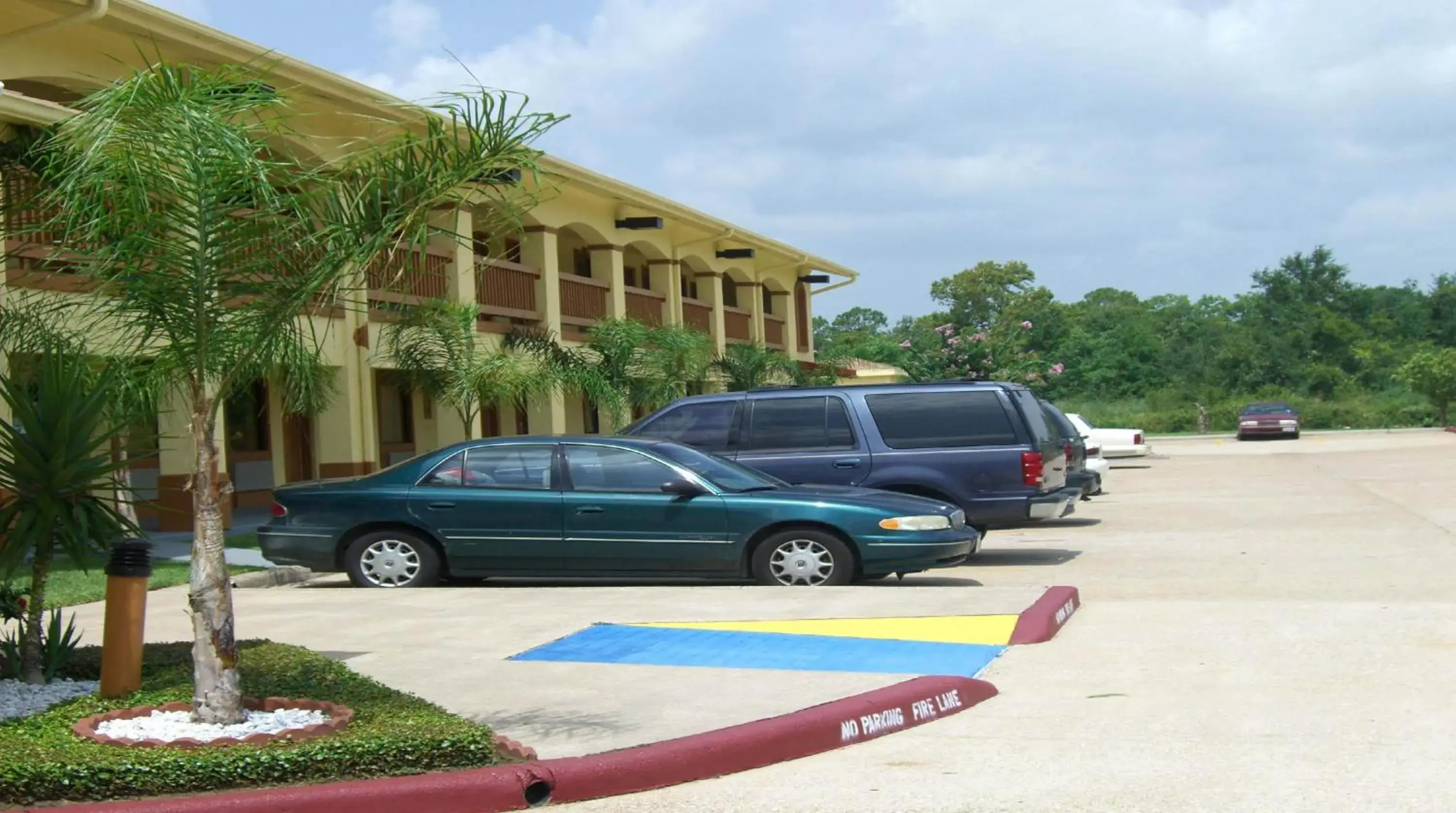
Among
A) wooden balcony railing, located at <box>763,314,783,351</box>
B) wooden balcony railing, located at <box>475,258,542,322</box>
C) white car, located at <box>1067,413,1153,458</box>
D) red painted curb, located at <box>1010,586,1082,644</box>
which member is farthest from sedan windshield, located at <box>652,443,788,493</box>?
wooden balcony railing, located at <box>763,314,783,351</box>

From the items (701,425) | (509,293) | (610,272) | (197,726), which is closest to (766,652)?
(197,726)

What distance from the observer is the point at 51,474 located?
727 cm

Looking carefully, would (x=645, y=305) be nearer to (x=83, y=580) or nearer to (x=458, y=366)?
(x=458, y=366)

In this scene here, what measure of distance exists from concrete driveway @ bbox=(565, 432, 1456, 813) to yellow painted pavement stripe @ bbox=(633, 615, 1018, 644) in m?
0.43

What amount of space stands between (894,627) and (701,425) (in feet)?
19.7

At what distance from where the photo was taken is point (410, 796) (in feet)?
18.7

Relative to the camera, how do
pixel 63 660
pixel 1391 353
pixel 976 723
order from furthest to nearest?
pixel 1391 353 < pixel 63 660 < pixel 976 723

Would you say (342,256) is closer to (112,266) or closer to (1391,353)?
(112,266)

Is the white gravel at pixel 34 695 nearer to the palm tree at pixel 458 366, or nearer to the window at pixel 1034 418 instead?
the window at pixel 1034 418

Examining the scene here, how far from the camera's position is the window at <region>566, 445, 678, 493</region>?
12.7m

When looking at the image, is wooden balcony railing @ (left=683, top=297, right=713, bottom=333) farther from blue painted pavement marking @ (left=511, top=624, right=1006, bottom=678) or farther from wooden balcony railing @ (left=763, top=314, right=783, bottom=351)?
blue painted pavement marking @ (left=511, top=624, right=1006, bottom=678)

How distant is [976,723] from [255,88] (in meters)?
4.35

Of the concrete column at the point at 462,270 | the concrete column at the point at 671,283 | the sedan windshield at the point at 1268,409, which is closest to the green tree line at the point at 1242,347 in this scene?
the sedan windshield at the point at 1268,409

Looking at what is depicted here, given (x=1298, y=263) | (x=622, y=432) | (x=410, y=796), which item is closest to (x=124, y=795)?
(x=410, y=796)
